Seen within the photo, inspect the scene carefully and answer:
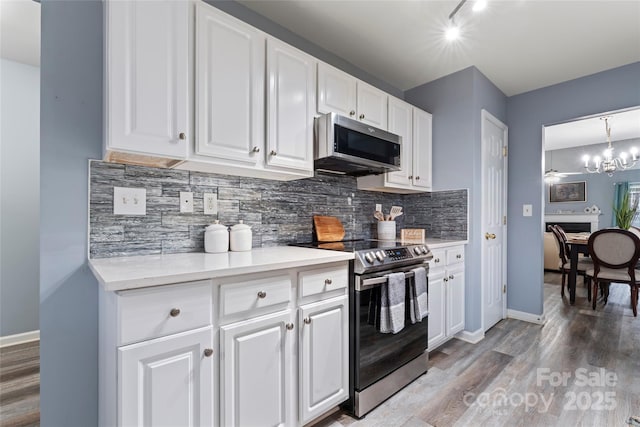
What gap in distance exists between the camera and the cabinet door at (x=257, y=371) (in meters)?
1.15

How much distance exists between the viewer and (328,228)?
229 centimetres

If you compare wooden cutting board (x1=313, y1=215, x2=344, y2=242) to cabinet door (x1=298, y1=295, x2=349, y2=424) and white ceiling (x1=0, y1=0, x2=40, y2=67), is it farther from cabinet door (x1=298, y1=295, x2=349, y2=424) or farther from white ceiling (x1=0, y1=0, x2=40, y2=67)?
white ceiling (x1=0, y1=0, x2=40, y2=67)

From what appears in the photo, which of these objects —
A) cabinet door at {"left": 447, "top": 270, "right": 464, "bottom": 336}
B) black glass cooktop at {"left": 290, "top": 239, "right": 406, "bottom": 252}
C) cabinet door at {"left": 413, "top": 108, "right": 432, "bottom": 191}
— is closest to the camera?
black glass cooktop at {"left": 290, "top": 239, "right": 406, "bottom": 252}

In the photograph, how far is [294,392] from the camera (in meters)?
1.37

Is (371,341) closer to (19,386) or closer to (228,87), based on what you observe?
(228,87)

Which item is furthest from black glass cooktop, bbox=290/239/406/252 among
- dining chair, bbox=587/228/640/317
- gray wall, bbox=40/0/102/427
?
dining chair, bbox=587/228/640/317

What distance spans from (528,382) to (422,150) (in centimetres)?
195

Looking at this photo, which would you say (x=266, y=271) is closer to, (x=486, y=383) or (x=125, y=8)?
(x=125, y=8)

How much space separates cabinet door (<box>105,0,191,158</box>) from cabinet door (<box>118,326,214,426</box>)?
0.78m

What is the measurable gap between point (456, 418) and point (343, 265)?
104cm

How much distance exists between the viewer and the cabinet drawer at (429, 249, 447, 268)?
222 cm

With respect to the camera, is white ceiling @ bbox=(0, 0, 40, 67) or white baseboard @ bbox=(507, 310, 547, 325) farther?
white baseboard @ bbox=(507, 310, 547, 325)

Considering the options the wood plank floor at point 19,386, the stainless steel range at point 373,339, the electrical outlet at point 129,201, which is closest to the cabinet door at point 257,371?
the stainless steel range at point 373,339

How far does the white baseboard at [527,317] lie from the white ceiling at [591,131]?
2.21 m
